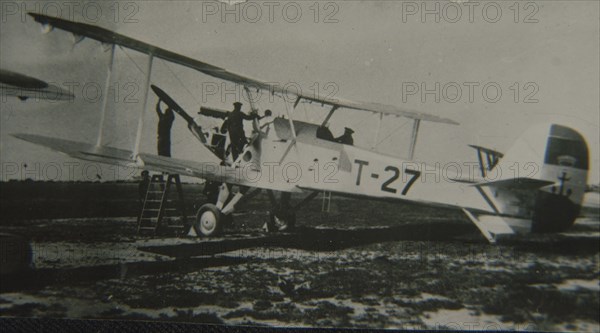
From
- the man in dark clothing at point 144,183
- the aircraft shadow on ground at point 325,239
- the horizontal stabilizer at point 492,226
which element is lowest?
→ the aircraft shadow on ground at point 325,239

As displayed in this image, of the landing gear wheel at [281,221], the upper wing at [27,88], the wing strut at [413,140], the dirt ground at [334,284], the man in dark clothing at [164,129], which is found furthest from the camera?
the landing gear wheel at [281,221]

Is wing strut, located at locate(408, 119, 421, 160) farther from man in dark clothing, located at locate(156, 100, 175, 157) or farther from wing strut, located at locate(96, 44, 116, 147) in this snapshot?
wing strut, located at locate(96, 44, 116, 147)

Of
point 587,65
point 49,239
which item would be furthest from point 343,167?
point 49,239

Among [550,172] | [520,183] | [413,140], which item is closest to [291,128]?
[413,140]

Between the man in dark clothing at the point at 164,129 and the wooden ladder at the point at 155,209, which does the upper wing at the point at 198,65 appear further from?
the wooden ladder at the point at 155,209

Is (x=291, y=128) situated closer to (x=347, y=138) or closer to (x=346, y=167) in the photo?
(x=347, y=138)

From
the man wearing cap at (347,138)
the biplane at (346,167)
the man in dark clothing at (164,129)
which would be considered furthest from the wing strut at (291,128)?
the man in dark clothing at (164,129)
